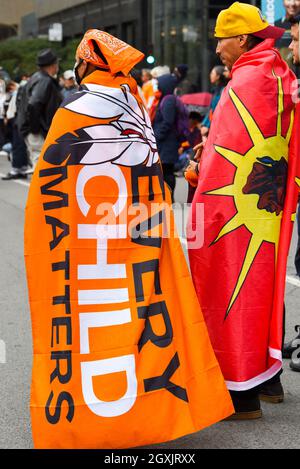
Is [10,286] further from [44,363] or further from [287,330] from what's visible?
[44,363]

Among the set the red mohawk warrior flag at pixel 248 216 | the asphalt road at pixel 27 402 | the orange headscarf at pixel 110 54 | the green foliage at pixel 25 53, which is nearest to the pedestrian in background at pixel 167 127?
the asphalt road at pixel 27 402

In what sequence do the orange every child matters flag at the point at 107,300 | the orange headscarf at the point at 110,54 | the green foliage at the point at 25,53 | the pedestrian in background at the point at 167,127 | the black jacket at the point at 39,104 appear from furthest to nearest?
the green foliage at the point at 25,53 → the black jacket at the point at 39,104 → the pedestrian in background at the point at 167,127 → the orange headscarf at the point at 110,54 → the orange every child matters flag at the point at 107,300

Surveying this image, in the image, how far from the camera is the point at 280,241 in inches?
165

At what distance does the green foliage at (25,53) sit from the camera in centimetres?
3259

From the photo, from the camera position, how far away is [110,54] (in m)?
3.94

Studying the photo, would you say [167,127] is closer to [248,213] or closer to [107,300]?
[248,213]

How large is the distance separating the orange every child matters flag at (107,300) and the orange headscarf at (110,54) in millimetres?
83

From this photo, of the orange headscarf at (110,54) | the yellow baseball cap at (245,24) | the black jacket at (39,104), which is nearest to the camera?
the orange headscarf at (110,54)

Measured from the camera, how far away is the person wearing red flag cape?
4.10 m

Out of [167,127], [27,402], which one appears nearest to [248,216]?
[27,402]

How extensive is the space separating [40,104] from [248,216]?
340 inches

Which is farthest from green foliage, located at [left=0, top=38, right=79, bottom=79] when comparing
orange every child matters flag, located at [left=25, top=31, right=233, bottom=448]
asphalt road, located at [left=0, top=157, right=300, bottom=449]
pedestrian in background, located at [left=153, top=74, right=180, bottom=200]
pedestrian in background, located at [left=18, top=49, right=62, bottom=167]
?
orange every child matters flag, located at [left=25, top=31, right=233, bottom=448]

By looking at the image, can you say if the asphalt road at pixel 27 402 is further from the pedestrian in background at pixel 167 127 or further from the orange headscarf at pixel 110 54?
the pedestrian in background at pixel 167 127

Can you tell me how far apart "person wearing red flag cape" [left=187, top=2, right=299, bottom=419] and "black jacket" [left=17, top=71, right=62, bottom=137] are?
27.6 ft
